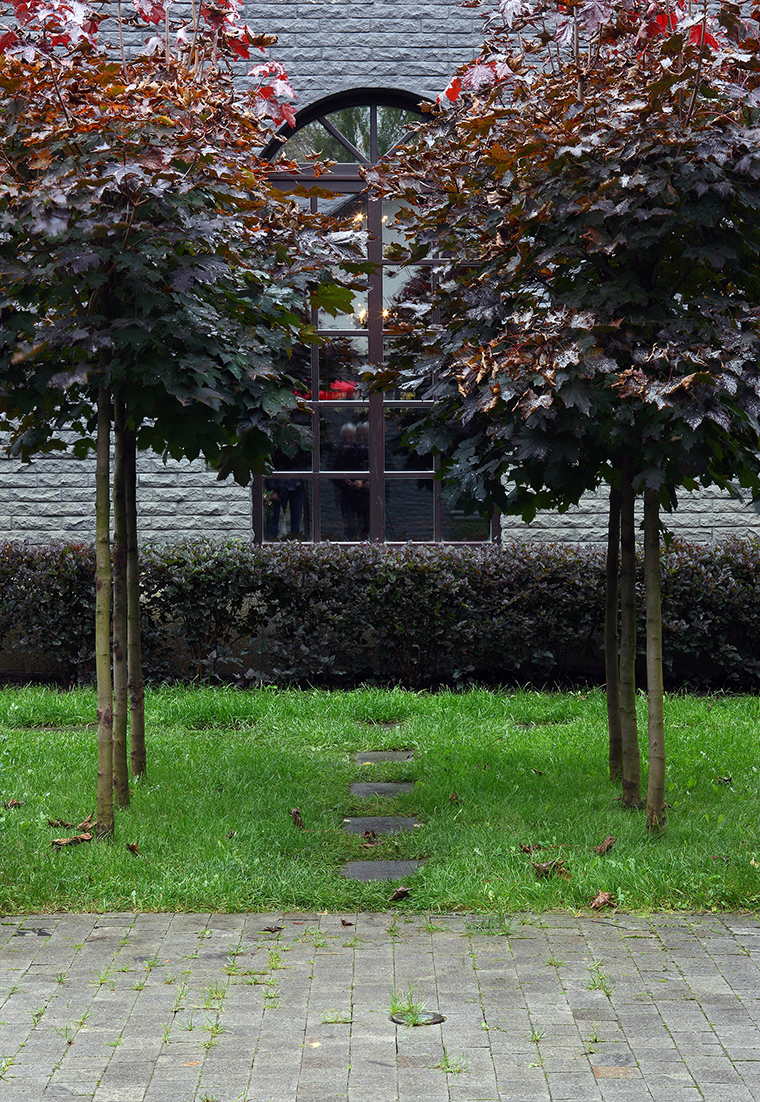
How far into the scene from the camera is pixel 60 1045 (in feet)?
10.9

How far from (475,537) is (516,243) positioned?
5376mm

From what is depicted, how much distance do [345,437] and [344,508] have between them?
2.11ft

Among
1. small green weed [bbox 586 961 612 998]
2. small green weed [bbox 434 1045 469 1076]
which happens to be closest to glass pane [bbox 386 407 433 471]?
small green weed [bbox 586 961 612 998]

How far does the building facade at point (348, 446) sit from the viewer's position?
9.77 m

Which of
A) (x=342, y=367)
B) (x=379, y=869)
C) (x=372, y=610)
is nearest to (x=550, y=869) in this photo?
(x=379, y=869)

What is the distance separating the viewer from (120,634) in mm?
5344

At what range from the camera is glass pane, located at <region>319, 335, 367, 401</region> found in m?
10.0

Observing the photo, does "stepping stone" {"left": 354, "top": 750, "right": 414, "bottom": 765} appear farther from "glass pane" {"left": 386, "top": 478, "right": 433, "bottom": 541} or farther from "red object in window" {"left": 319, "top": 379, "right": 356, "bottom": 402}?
"red object in window" {"left": 319, "top": 379, "right": 356, "bottom": 402}

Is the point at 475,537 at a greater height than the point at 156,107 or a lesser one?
lesser

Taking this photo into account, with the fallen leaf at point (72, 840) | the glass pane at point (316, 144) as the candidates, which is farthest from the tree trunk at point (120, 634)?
the glass pane at point (316, 144)

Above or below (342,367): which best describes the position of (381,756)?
below

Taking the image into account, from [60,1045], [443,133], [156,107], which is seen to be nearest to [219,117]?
[156,107]

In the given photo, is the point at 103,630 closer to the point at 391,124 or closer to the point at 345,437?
the point at 345,437

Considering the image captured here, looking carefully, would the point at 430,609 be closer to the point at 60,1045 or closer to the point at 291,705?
the point at 291,705
